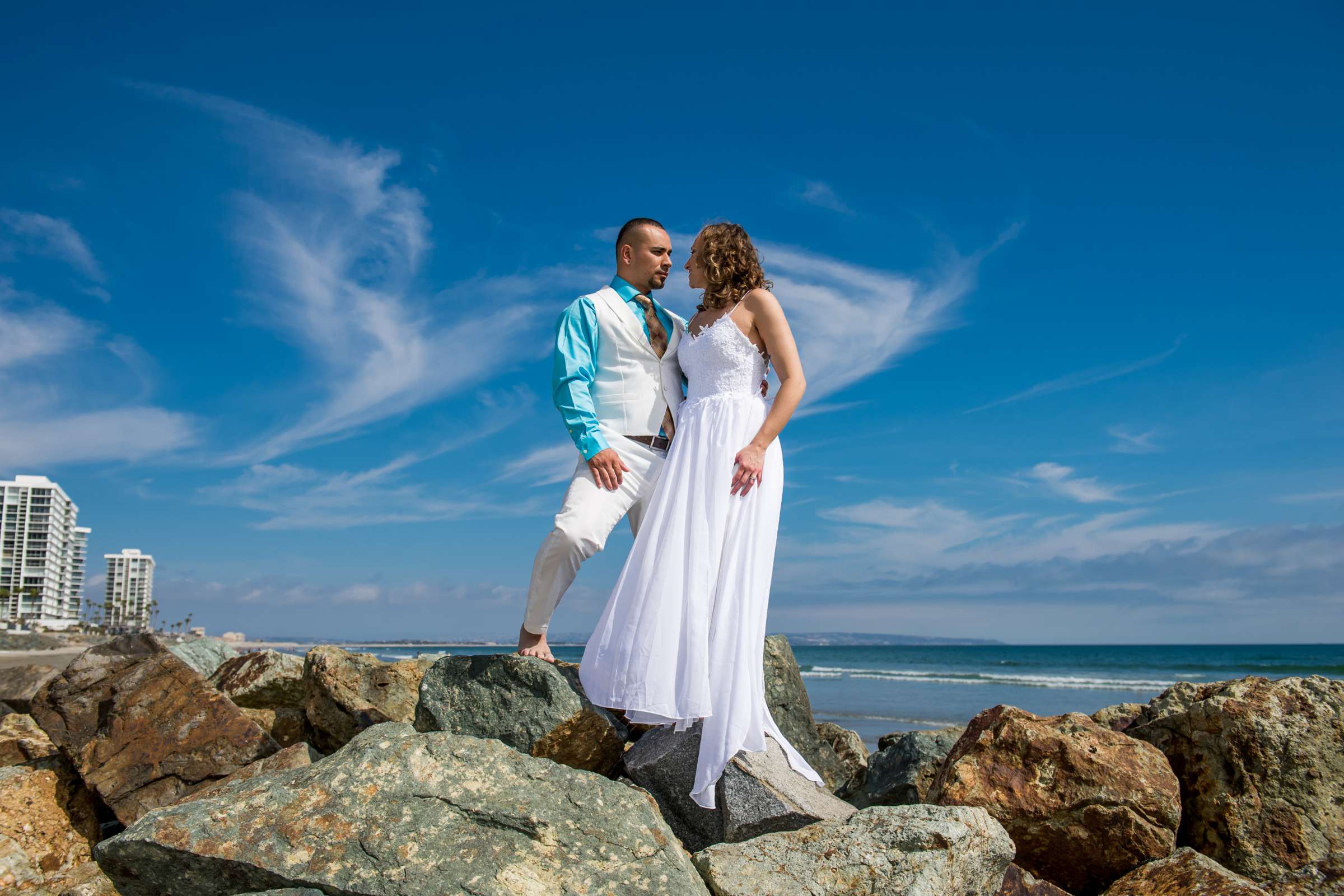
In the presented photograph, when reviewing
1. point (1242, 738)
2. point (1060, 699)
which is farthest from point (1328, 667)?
point (1242, 738)

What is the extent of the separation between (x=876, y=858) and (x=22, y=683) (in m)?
7.92

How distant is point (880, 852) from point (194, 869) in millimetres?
2439

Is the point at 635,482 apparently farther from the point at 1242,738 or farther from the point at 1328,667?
the point at 1328,667

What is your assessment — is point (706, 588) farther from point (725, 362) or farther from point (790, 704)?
point (790, 704)

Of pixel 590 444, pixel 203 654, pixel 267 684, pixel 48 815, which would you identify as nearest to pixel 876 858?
pixel 590 444

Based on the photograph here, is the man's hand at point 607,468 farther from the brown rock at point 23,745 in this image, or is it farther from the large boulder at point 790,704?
the brown rock at point 23,745

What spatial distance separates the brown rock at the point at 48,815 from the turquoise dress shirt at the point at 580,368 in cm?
328

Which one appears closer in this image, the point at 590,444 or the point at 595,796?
the point at 595,796

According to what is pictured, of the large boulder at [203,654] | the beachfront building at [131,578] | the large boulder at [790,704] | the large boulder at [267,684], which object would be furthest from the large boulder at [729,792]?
the beachfront building at [131,578]

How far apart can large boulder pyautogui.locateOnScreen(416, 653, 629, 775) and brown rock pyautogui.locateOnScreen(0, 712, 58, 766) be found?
2779 mm

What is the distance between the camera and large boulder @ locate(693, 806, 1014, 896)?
329 centimetres

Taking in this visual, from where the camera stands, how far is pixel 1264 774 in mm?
4352

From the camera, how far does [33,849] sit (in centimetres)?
452

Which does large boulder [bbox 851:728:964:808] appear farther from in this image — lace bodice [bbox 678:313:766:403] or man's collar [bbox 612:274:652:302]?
man's collar [bbox 612:274:652:302]
